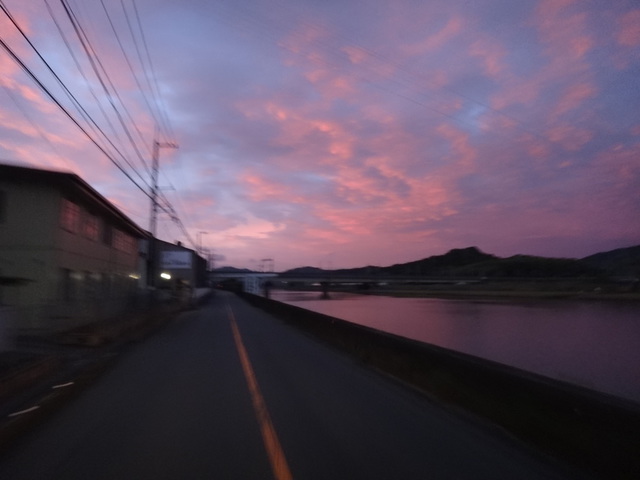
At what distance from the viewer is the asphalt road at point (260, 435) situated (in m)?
6.61

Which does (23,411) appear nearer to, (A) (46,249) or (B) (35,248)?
(A) (46,249)

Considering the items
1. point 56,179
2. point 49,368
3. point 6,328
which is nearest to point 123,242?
point 56,179

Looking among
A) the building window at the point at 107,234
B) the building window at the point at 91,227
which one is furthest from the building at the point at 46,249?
the building window at the point at 107,234

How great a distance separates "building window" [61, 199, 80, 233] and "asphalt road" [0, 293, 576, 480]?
489 inches

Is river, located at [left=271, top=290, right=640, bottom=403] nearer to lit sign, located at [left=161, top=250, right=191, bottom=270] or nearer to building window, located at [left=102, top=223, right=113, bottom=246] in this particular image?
building window, located at [left=102, top=223, right=113, bottom=246]

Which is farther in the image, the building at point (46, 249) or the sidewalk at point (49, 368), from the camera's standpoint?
the building at point (46, 249)

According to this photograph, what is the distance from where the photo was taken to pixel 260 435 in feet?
26.8

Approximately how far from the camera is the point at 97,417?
9.41m

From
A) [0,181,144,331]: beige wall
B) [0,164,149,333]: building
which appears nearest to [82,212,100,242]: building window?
[0,164,149,333]: building

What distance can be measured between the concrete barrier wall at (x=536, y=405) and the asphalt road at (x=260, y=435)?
324 mm

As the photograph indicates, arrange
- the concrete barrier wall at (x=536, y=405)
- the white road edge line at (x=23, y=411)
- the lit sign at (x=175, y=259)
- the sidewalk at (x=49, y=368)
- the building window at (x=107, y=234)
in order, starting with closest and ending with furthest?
the concrete barrier wall at (x=536, y=405)
the white road edge line at (x=23, y=411)
the sidewalk at (x=49, y=368)
the building window at (x=107, y=234)
the lit sign at (x=175, y=259)

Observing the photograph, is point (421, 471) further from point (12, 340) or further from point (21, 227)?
point (21, 227)

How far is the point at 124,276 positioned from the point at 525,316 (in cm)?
2626

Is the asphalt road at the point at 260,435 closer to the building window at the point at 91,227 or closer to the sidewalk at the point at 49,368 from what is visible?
the sidewalk at the point at 49,368
